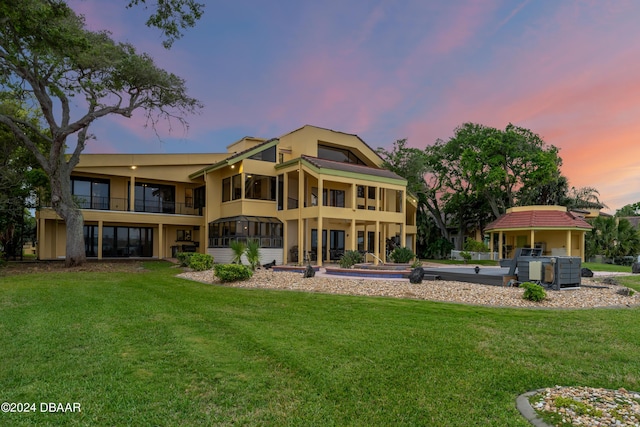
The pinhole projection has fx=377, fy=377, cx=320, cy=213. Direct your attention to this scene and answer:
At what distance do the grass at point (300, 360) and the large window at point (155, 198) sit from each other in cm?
1902

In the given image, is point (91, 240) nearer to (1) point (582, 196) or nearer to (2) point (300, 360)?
(2) point (300, 360)

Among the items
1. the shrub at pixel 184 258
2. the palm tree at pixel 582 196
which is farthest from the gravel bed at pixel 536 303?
the palm tree at pixel 582 196

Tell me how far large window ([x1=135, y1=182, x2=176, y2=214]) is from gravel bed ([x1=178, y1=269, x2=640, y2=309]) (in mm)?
15536

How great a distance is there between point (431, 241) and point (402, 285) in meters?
26.0

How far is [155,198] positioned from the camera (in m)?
27.7

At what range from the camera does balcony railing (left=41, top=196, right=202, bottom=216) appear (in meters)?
25.3

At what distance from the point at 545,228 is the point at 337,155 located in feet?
50.6

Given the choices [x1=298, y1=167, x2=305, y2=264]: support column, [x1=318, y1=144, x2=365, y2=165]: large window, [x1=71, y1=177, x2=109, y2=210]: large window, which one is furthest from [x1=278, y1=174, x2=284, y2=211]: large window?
[x1=71, y1=177, x2=109, y2=210]: large window

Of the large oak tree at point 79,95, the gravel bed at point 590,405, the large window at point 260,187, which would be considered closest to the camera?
the gravel bed at point 590,405

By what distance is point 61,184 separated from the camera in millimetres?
18641

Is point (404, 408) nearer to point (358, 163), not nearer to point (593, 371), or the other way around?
point (593, 371)

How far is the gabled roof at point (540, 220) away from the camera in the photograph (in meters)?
26.5

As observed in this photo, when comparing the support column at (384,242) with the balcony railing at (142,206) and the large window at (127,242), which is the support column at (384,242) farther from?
the large window at (127,242)

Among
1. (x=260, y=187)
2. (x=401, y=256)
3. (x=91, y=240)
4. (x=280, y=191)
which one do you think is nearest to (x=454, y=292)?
(x=401, y=256)
